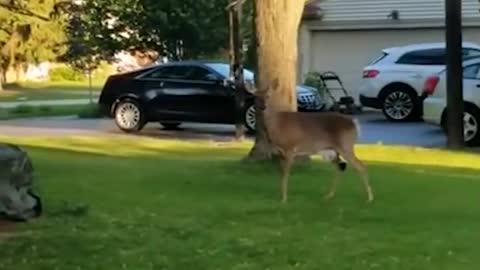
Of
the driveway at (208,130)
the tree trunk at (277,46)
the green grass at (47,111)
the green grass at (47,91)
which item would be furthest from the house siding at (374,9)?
the tree trunk at (277,46)

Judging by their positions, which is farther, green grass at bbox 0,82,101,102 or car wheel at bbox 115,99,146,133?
green grass at bbox 0,82,101,102

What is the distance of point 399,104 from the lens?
2838 cm

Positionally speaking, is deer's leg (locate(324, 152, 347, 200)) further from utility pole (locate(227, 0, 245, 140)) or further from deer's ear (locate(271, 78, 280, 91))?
utility pole (locate(227, 0, 245, 140))

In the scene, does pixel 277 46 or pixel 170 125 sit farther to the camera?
pixel 170 125

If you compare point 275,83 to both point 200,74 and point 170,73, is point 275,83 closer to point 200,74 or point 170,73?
point 200,74

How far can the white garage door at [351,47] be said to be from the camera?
1364 inches

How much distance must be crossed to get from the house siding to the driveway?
4.99 metres

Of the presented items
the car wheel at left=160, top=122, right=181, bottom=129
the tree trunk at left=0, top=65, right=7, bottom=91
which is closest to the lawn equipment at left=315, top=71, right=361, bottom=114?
the car wheel at left=160, top=122, right=181, bottom=129

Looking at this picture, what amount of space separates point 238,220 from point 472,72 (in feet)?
41.8

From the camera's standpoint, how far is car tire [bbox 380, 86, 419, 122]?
92.3 feet

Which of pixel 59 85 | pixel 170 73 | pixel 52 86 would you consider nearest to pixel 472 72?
pixel 170 73

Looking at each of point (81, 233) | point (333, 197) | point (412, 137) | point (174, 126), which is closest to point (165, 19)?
point (174, 126)

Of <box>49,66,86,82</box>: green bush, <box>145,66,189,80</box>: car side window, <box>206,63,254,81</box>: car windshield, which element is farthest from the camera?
<box>49,66,86,82</box>: green bush

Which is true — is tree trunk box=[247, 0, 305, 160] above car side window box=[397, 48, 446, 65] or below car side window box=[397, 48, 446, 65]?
above
